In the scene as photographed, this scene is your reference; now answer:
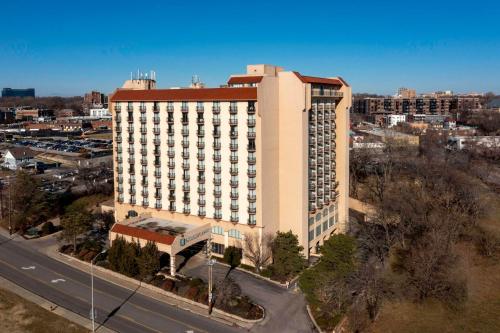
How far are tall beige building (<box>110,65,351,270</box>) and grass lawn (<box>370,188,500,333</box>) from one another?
15.7m

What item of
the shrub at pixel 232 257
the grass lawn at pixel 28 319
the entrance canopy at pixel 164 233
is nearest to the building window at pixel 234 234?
the shrub at pixel 232 257

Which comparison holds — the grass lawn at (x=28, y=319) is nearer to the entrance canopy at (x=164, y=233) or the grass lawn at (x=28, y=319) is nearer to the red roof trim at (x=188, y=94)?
the entrance canopy at (x=164, y=233)

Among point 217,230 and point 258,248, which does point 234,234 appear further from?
point 258,248

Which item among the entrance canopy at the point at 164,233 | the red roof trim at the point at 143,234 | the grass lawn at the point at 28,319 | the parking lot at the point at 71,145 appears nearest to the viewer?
the grass lawn at the point at 28,319

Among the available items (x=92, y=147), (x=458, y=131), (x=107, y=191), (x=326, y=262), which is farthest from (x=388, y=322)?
(x=458, y=131)

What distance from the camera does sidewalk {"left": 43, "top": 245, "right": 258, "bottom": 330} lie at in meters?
43.7

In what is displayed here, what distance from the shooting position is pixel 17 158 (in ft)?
404

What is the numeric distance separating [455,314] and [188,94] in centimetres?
3791

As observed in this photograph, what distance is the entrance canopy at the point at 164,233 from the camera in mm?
53750

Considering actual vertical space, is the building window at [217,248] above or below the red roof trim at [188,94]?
below

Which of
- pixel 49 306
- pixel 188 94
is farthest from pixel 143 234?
pixel 188 94

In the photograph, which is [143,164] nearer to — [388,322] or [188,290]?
[188,290]

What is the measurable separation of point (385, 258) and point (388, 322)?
52.7 feet

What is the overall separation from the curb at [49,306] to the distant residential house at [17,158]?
7669 centimetres
